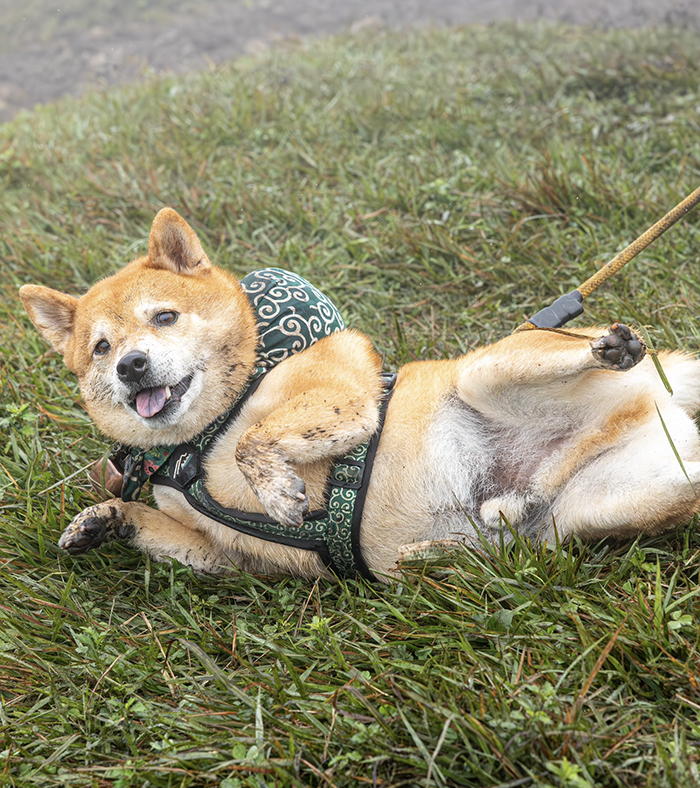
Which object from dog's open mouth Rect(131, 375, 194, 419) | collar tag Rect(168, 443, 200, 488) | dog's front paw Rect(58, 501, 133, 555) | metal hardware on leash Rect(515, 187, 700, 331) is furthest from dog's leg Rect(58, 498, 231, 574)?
metal hardware on leash Rect(515, 187, 700, 331)

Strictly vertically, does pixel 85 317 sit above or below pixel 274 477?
above

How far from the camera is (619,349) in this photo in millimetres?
2709

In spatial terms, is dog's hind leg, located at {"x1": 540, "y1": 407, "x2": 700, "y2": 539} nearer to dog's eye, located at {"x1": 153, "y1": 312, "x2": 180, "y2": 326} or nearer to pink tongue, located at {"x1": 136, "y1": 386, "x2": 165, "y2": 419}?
pink tongue, located at {"x1": 136, "y1": 386, "x2": 165, "y2": 419}

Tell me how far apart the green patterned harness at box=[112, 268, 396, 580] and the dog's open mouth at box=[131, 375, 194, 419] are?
0.21 metres

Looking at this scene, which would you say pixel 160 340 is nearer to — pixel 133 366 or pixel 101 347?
pixel 133 366

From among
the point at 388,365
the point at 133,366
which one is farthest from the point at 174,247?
the point at 388,365

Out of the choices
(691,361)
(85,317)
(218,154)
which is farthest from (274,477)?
(218,154)

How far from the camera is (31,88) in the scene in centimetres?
992

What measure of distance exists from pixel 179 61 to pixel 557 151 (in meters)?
6.37

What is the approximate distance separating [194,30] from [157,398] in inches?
373

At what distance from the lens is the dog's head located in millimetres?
2877

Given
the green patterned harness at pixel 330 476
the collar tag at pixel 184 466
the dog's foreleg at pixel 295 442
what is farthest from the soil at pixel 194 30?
the dog's foreleg at pixel 295 442

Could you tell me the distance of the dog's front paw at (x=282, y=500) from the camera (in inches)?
103

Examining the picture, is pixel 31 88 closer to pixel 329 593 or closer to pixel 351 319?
pixel 351 319
